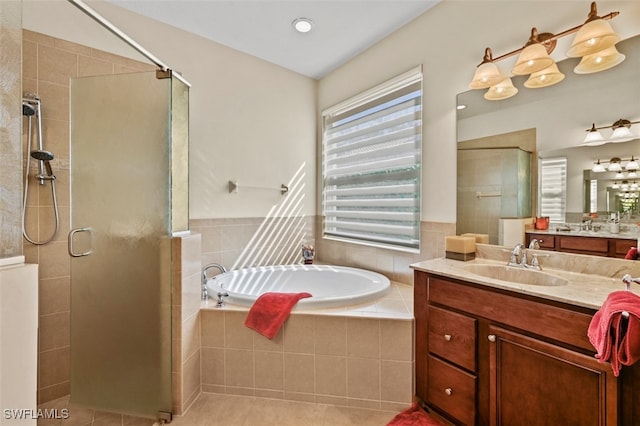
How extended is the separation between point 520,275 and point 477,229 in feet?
1.35

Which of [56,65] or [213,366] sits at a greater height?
[56,65]

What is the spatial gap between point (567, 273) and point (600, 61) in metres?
1.10

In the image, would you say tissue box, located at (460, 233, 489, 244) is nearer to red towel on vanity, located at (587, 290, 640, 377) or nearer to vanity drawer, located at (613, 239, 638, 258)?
vanity drawer, located at (613, 239, 638, 258)

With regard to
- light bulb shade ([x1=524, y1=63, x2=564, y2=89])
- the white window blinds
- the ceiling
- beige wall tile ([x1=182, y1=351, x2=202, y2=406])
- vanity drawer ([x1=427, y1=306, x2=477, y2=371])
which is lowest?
beige wall tile ([x1=182, y1=351, x2=202, y2=406])

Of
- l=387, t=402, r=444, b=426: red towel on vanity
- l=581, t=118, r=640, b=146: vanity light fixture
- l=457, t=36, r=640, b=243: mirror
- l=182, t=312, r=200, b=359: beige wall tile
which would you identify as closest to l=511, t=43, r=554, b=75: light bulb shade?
l=457, t=36, r=640, b=243: mirror

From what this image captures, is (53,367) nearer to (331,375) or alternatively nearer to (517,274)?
(331,375)

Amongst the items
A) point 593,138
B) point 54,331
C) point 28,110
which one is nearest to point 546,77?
point 593,138

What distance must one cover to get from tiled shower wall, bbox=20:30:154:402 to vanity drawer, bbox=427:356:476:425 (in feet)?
7.41

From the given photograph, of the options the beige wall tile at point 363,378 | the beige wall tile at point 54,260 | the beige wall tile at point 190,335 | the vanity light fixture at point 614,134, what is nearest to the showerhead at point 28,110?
the beige wall tile at point 54,260

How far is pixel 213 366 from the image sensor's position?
6.07ft

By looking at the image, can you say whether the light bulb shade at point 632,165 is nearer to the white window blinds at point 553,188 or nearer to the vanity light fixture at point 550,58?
the white window blinds at point 553,188

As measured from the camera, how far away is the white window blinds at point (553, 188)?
1571 millimetres

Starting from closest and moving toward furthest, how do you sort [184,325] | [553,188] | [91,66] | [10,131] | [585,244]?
[10,131] → [585,244] → [553,188] → [184,325] → [91,66]

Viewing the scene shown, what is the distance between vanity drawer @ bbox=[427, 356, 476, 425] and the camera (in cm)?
141
